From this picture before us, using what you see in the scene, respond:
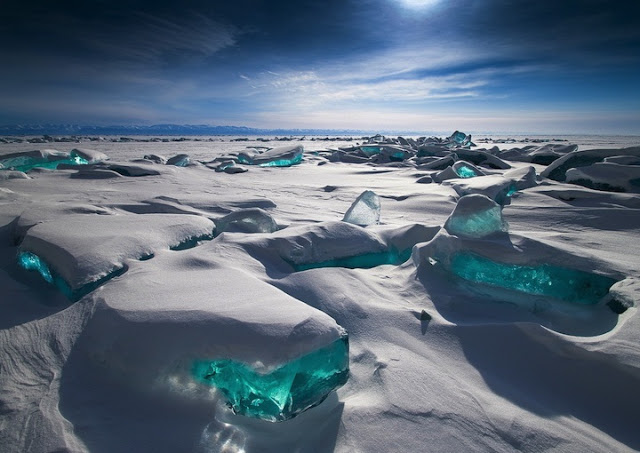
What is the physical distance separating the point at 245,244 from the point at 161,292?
59 centimetres

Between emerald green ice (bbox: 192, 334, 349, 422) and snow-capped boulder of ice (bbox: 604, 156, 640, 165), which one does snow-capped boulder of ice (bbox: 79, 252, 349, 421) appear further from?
snow-capped boulder of ice (bbox: 604, 156, 640, 165)

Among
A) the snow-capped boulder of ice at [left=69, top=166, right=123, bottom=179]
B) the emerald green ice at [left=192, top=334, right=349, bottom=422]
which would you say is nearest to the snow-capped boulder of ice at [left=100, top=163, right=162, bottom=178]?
the snow-capped boulder of ice at [left=69, top=166, right=123, bottom=179]

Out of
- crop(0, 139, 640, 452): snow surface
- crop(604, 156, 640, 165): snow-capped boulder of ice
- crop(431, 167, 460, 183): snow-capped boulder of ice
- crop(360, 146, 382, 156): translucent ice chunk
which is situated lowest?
crop(0, 139, 640, 452): snow surface

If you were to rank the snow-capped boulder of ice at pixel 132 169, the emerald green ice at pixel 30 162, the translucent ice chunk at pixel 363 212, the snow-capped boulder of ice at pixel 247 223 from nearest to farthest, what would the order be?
the snow-capped boulder of ice at pixel 247 223
the translucent ice chunk at pixel 363 212
the snow-capped boulder of ice at pixel 132 169
the emerald green ice at pixel 30 162

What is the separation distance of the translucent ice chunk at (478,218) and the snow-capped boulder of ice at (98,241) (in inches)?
54.1

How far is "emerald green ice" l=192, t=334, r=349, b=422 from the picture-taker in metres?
0.86

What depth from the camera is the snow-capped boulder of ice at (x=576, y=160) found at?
4.26 metres

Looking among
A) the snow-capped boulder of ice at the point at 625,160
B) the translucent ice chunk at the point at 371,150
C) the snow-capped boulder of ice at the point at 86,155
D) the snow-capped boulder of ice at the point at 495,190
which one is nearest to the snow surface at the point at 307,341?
the snow-capped boulder of ice at the point at 495,190

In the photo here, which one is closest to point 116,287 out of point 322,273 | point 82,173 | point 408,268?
point 322,273

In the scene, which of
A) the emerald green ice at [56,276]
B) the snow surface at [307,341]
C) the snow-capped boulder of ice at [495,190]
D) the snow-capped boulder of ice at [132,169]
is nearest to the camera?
the snow surface at [307,341]

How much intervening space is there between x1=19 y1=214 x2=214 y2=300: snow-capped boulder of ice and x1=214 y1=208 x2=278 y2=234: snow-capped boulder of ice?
0.08 m

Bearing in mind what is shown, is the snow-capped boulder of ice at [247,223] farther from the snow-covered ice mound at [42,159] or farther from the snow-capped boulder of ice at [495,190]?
the snow-covered ice mound at [42,159]

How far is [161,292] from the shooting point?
1.12 metres

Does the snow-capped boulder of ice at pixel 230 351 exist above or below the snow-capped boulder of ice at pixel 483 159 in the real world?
below
